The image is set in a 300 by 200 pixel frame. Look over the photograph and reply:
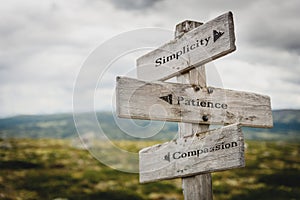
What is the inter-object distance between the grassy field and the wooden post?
71.8 ft

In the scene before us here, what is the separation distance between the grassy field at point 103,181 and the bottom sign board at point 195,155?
21.7m

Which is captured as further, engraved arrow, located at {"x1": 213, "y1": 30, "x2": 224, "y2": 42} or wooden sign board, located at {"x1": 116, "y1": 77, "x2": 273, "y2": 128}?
engraved arrow, located at {"x1": 213, "y1": 30, "x2": 224, "y2": 42}

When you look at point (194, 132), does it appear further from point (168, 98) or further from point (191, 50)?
point (191, 50)

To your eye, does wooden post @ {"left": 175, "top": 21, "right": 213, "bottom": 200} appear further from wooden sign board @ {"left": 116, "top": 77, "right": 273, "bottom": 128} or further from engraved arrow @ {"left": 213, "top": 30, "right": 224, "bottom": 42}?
engraved arrow @ {"left": 213, "top": 30, "right": 224, "bottom": 42}

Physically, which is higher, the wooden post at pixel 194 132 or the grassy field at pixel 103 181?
the wooden post at pixel 194 132

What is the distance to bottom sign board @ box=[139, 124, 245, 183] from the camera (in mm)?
4781

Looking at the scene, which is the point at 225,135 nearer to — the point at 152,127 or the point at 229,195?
the point at 152,127

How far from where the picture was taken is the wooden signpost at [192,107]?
481 cm

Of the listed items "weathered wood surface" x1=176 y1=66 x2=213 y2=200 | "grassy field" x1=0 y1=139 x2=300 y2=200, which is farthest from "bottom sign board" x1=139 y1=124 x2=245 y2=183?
"grassy field" x1=0 y1=139 x2=300 y2=200

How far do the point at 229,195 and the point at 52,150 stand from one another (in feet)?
77.1

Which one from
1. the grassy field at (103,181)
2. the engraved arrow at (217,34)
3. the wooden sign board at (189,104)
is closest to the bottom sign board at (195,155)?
the wooden sign board at (189,104)

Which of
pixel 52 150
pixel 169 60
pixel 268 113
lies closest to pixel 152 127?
pixel 169 60

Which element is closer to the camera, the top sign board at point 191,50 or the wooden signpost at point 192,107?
the wooden signpost at point 192,107

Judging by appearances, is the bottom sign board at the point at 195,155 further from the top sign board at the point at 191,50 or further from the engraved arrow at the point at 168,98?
the top sign board at the point at 191,50
